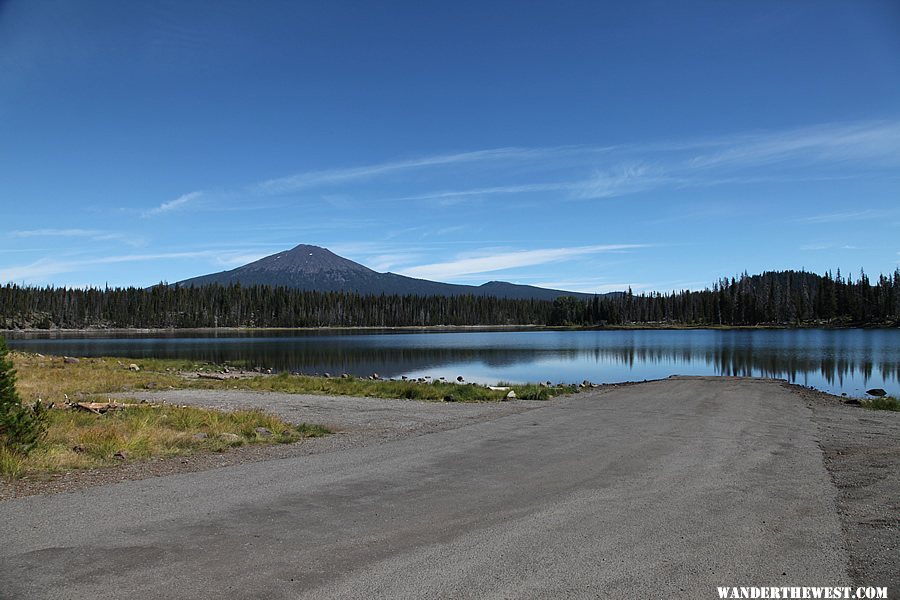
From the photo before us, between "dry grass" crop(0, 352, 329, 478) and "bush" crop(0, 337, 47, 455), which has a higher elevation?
"bush" crop(0, 337, 47, 455)

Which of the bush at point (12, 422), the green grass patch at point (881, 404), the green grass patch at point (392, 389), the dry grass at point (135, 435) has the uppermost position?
the bush at point (12, 422)

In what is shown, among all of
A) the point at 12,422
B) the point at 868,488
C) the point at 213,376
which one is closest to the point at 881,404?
the point at 868,488

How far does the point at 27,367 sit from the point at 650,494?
39635 millimetres

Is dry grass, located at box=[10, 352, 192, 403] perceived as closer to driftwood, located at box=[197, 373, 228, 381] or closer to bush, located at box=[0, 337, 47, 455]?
driftwood, located at box=[197, 373, 228, 381]

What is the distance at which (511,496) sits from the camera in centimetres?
902

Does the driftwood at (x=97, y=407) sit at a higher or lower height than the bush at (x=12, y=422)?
lower

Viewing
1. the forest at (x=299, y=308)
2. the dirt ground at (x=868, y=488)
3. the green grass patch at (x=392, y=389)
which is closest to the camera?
the dirt ground at (x=868, y=488)

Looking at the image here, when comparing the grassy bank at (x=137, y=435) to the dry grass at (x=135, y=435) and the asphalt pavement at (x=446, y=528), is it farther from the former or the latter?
the asphalt pavement at (x=446, y=528)

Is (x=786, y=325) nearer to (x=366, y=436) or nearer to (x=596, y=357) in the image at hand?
(x=596, y=357)

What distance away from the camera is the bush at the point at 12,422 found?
10.9 m

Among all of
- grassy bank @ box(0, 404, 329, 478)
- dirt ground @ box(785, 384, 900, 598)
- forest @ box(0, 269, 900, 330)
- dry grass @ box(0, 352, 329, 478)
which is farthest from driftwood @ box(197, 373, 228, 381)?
forest @ box(0, 269, 900, 330)

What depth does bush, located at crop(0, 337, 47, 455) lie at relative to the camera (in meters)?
10.9

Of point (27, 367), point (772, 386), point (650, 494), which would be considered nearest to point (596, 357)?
point (772, 386)

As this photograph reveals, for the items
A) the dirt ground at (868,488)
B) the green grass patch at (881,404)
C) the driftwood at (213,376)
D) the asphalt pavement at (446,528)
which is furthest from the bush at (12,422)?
the green grass patch at (881,404)
